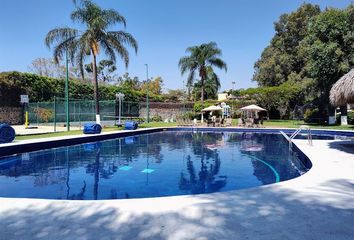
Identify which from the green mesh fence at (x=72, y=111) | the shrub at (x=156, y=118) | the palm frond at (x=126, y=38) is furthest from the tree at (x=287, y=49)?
the palm frond at (x=126, y=38)

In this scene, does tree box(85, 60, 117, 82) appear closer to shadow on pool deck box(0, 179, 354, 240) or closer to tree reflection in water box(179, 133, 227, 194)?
tree reflection in water box(179, 133, 227, 194)

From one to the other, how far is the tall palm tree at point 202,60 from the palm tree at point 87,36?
43.2 feet

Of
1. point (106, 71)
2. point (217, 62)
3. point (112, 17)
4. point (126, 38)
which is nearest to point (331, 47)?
point (217, 62)

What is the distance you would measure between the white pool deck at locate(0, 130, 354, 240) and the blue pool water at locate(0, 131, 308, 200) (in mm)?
2139

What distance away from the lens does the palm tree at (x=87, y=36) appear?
20438 mm

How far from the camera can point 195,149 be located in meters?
13.9

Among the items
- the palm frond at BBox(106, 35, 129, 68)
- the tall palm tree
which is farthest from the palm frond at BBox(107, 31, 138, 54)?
the tall palm tree

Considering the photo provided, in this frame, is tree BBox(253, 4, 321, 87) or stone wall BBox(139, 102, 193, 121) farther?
tree BBox(253, 4, 321, 87)

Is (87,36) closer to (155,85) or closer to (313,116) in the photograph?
(313,116)

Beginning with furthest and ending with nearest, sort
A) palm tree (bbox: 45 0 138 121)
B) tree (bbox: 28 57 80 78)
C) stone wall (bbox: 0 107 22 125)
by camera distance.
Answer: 1. tree (bbox: 28 57 80 78)
2. stone wall (bbox: 0 107 22 125)
3. palm tree (bbox: 45 0 138 121)

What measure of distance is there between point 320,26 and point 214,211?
2479 cm

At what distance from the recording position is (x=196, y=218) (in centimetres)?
385

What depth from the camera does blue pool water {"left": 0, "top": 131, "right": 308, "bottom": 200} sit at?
23.0 feet

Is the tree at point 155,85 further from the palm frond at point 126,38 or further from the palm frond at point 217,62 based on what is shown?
the palm frond at point 126,38
